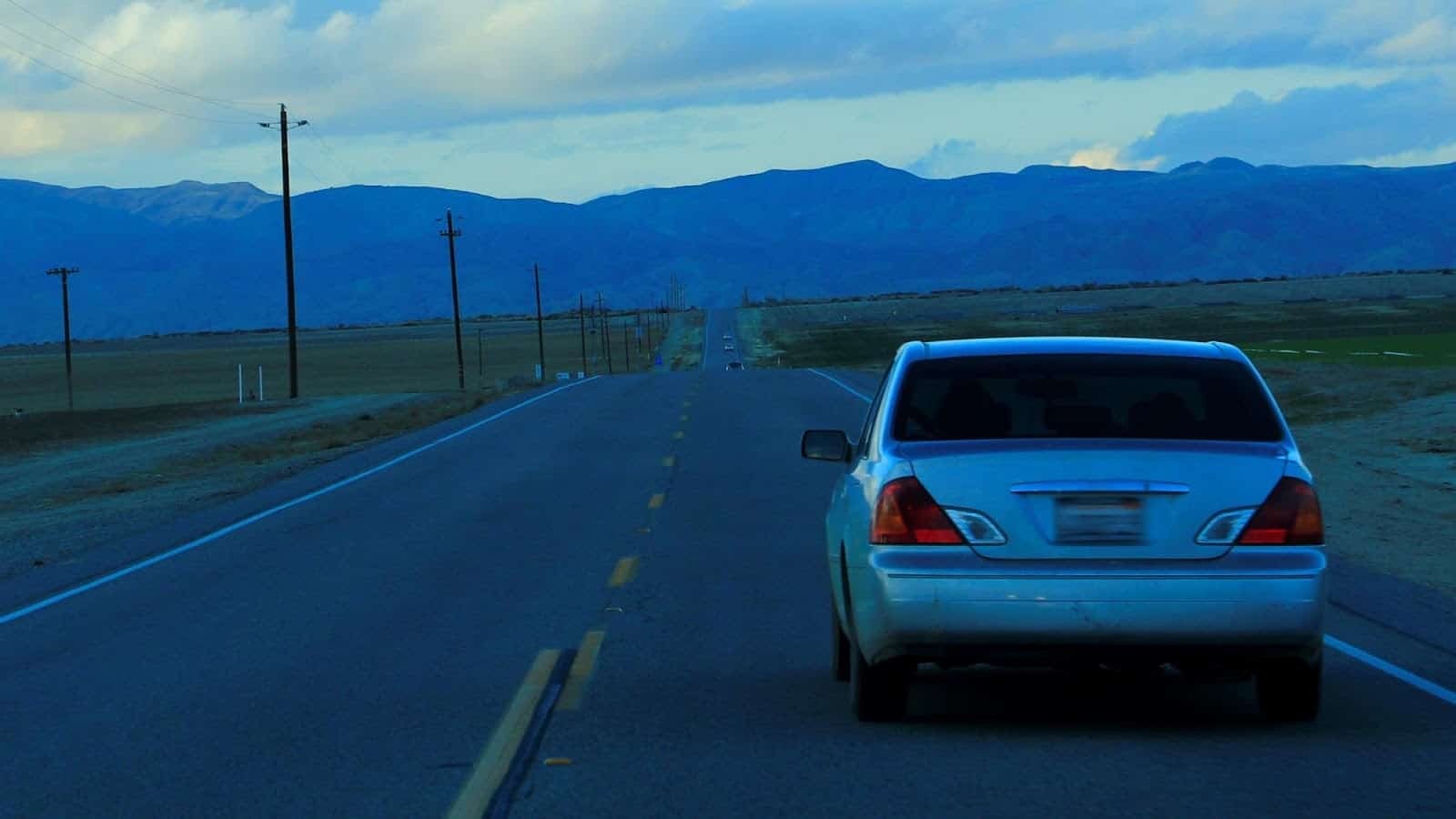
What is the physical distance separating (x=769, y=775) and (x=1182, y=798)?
1.52 metres

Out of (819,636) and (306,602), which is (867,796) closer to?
(819,636)

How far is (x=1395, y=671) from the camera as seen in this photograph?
9727mm

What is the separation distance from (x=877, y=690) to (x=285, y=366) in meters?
111

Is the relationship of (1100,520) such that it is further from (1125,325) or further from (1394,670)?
(1125,325)

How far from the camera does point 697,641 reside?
1103 cm

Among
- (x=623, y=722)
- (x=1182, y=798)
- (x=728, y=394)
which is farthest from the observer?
(x=728, y=394)

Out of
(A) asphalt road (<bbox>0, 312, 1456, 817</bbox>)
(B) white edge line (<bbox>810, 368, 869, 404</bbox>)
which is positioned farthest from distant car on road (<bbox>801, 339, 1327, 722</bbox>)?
(B) white edge line (<bbox>810, 368, 869, 404</bbox>)

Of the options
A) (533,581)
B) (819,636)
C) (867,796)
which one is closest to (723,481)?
(533,581)

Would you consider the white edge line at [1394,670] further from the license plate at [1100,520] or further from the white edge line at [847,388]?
the white edge line at [847,388]

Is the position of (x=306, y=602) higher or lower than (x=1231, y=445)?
lower

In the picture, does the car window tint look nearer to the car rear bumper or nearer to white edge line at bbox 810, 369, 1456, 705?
the car rear bumper

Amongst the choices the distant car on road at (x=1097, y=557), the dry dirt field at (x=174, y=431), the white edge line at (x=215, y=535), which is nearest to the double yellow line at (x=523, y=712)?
the distant car on road at (x=1097, y=557)

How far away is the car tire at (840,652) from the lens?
30.9 feet

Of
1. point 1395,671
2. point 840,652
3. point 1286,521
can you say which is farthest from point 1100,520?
point 1395,671
